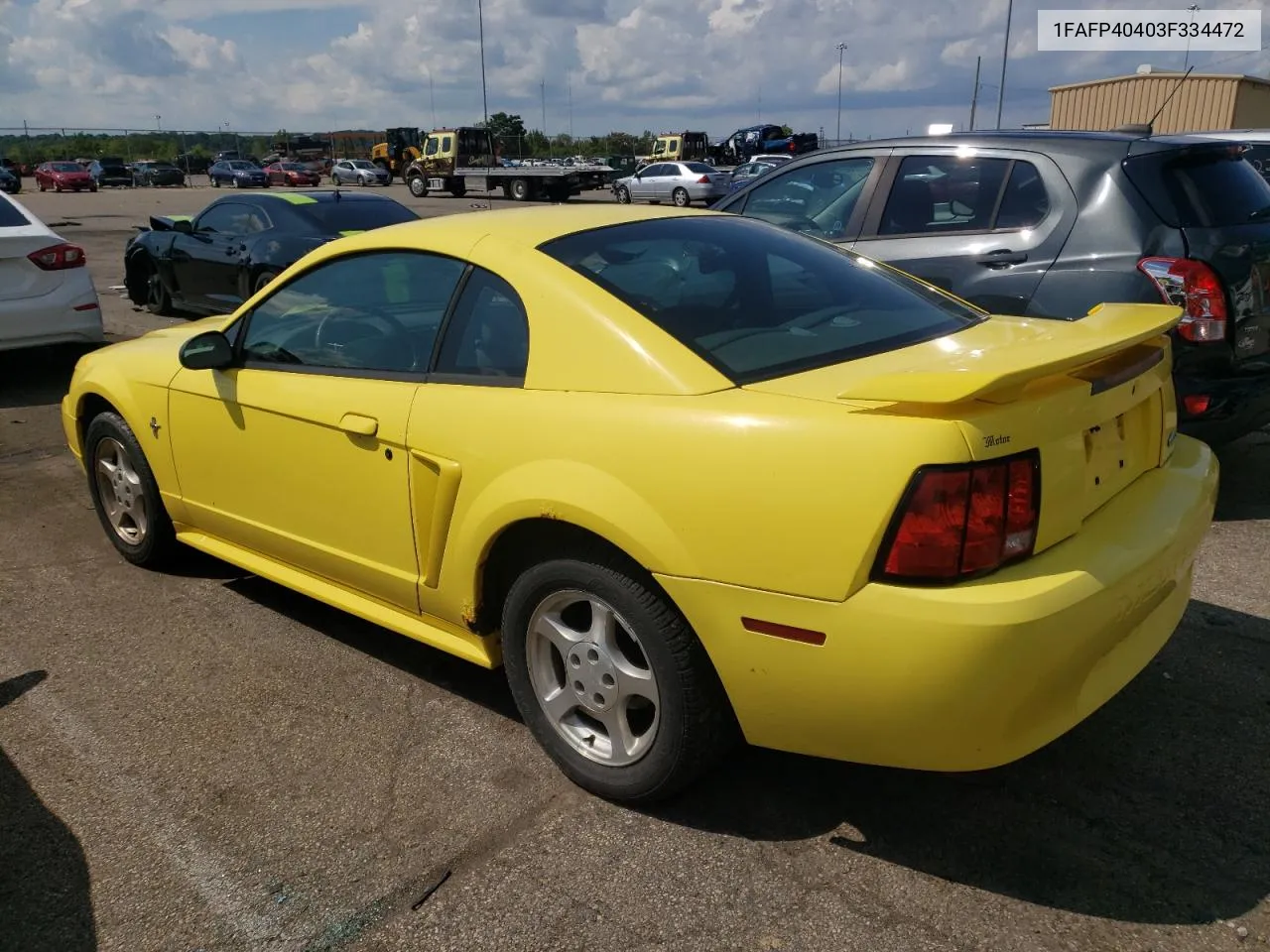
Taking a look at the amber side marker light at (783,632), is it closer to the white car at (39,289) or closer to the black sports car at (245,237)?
the black sports car at (245,237)

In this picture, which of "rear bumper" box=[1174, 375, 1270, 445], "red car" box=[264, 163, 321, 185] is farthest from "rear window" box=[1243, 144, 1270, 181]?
"red car" box=[264, 163, 321, 185]

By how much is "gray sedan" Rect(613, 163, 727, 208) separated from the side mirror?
27934 mm

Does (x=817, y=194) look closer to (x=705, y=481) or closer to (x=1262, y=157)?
(x=705, y=481)

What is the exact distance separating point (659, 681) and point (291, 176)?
175 ft

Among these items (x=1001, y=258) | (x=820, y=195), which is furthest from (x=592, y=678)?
(x=820, y=195)

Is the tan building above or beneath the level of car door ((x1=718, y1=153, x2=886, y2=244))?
above

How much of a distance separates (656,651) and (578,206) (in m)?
1.77

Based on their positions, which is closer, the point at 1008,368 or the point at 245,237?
the point at 1008,368

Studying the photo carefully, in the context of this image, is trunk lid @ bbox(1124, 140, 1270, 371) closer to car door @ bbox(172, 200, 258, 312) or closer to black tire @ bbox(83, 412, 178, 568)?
black tire @ bbox(83, 412, 178, 568)

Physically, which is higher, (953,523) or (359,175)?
(359,175)

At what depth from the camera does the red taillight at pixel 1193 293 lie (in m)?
4.45

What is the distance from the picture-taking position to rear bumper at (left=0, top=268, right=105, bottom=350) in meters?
7.62

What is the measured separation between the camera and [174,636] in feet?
12.7

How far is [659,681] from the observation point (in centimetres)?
253
